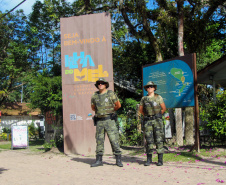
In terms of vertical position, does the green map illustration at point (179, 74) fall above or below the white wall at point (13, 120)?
above

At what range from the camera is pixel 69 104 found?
823 cm

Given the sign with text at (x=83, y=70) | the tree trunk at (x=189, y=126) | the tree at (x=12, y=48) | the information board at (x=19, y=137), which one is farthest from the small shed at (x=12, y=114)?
the tree trunk at (x=189, y=126)

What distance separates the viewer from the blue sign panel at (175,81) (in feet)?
21.4

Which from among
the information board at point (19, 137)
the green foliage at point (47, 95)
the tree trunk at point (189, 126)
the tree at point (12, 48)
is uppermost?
the tree at point (12, 48)

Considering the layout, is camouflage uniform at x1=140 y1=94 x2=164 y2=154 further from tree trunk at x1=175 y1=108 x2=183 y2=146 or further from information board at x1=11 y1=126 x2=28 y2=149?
information board at x1=11 y1=126 x2=28 y2=149

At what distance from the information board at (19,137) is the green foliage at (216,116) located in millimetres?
8658

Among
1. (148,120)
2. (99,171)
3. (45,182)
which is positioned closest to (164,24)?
(148,120)

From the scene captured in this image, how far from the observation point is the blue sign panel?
652 centimetres

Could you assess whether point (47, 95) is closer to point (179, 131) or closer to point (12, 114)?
point (179, 131)

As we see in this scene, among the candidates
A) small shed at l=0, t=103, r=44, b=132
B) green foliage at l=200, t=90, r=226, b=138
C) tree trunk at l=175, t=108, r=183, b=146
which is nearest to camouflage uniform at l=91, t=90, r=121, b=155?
green foliage at l=200, t=90, r=226, b=138

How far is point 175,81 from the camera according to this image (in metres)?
6.85

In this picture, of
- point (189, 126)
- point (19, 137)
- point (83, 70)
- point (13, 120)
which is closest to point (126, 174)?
point (83, 70)

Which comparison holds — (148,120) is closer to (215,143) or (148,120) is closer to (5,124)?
(215,143)

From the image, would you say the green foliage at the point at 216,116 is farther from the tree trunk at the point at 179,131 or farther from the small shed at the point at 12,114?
the small shed at the point at 12,114
